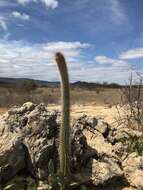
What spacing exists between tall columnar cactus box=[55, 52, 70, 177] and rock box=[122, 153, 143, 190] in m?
0.96

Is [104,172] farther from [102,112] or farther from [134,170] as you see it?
[102,112]

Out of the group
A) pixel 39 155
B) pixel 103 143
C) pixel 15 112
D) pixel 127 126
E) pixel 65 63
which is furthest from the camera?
pixel 127 126

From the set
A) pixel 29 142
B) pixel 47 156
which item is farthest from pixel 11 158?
pixel 47 156

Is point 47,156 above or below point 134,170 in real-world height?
above

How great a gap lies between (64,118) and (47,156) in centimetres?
95

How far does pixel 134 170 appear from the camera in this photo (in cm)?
602

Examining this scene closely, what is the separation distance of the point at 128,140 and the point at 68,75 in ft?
7.94

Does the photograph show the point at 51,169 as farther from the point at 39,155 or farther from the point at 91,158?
the point at 91,158

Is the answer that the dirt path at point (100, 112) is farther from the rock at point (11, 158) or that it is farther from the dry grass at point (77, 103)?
the rock at point (11, 158)

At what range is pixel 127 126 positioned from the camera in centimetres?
860

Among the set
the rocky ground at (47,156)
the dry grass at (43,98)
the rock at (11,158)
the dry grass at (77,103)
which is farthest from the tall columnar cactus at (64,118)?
the dry grass at (43,98)

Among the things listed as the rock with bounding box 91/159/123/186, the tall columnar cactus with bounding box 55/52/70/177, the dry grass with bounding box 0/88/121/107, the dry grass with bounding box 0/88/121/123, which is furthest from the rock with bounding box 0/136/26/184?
the dry grass with bounding box 0/88/121/107

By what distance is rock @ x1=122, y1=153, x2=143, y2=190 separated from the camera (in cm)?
575

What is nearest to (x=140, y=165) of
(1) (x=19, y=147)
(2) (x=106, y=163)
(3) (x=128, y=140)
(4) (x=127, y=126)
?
(2) (x=106, y=163)
